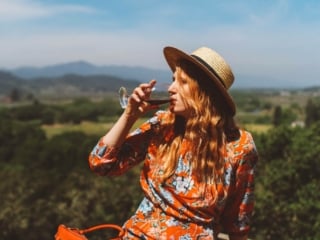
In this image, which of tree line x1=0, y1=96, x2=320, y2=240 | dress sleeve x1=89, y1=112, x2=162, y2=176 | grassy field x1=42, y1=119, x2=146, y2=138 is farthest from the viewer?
grassy field x1=42, y1=119, x2=146, y2=138

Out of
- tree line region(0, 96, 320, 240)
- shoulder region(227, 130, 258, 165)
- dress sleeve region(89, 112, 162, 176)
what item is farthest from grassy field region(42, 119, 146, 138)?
shoulder region(227, 130, 258, 165)

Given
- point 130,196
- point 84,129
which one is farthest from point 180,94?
point 84,129

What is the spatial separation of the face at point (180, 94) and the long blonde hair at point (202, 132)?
0.03 ft

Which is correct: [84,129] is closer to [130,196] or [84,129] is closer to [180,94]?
[130,196]

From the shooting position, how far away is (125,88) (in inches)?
88.4

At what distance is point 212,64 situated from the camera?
227cm

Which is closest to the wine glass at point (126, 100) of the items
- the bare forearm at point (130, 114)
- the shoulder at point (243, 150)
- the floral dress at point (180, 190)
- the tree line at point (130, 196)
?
the bare forearm at point (130, 114)

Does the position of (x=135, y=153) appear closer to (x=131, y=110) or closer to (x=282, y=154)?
(x=131, y=110)

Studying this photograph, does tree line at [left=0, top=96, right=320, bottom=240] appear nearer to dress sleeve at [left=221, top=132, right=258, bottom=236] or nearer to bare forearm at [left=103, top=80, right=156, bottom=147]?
dress sleeve at [left=221, top=132, right=258, bottom=236]

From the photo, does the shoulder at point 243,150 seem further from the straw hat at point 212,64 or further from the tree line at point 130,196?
the tree line at point 130,196

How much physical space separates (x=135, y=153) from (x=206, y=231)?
481 millimetres

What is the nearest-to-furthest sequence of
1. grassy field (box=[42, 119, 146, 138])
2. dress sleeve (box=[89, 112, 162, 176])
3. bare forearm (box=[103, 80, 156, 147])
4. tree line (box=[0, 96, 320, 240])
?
bare forearm (box=[103, 80, 156, 147]), dress sleeve (box=[89, 112, 162, 176]), tree line (box=[0, 96, 320, 240]), grassy field (box=[42, 119, 146, 138])

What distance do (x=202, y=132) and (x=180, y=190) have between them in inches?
10.7

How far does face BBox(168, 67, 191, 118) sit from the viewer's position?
224cm
